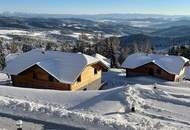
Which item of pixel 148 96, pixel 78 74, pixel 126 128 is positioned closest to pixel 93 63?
pixel 78 74

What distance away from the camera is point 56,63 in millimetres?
37938

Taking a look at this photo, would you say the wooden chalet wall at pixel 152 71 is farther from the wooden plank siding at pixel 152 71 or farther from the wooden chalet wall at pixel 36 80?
the wooden chalet wall at pixel 36 80

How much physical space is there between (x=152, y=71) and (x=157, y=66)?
1.51 m

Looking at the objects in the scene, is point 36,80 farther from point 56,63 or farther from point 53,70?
point 56,63

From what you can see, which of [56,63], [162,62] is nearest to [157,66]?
[162,62]

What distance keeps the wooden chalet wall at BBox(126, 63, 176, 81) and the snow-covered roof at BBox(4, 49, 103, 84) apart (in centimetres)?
1675

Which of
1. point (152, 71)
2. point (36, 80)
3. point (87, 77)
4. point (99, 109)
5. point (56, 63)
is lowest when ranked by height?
point (152, 71)

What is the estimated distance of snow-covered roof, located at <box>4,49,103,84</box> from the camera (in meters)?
36.6

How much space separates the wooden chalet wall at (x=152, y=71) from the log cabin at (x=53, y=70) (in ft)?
51.4

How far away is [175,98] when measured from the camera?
24984 mm

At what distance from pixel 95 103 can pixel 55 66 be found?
16.9m

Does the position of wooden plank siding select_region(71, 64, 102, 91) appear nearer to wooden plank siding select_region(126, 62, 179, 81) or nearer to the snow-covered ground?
the snow-covered ground

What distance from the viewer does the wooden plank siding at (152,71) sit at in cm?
5353

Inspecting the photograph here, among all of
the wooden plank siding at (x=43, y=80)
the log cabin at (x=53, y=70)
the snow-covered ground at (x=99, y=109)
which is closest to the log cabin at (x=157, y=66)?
the log cabin at (x=53, y=70)
